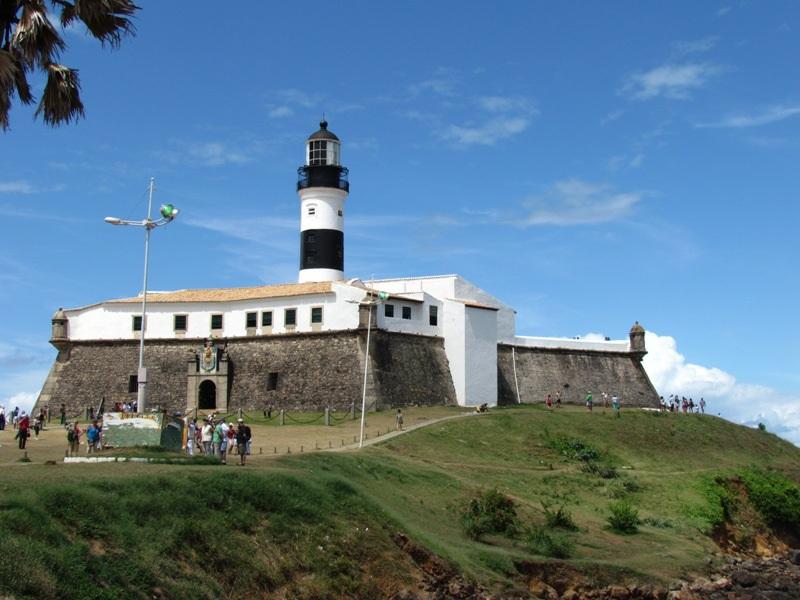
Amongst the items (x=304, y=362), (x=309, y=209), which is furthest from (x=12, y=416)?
(x=309, y=209)

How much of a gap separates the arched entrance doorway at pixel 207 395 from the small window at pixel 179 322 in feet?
13.4

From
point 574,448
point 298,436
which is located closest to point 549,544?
point 298,436

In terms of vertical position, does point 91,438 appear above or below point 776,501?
above

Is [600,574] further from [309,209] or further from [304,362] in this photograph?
[309,209]

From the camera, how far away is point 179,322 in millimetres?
62906

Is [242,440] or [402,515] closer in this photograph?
[402,515]

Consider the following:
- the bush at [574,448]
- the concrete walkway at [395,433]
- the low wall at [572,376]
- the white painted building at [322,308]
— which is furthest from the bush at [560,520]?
the low wall at [572,376]

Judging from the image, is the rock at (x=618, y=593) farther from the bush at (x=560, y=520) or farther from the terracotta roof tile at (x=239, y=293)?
the terracotta roof tile at (x=239, y=293)

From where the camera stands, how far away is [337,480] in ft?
103

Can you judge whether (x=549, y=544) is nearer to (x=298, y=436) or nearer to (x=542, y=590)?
(x=542, y=590)

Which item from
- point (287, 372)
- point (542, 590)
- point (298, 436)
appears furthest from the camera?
point (287, 372)

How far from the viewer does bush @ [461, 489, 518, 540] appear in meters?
34.7

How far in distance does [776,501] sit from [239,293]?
34258 mm

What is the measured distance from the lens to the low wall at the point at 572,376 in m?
67.2
